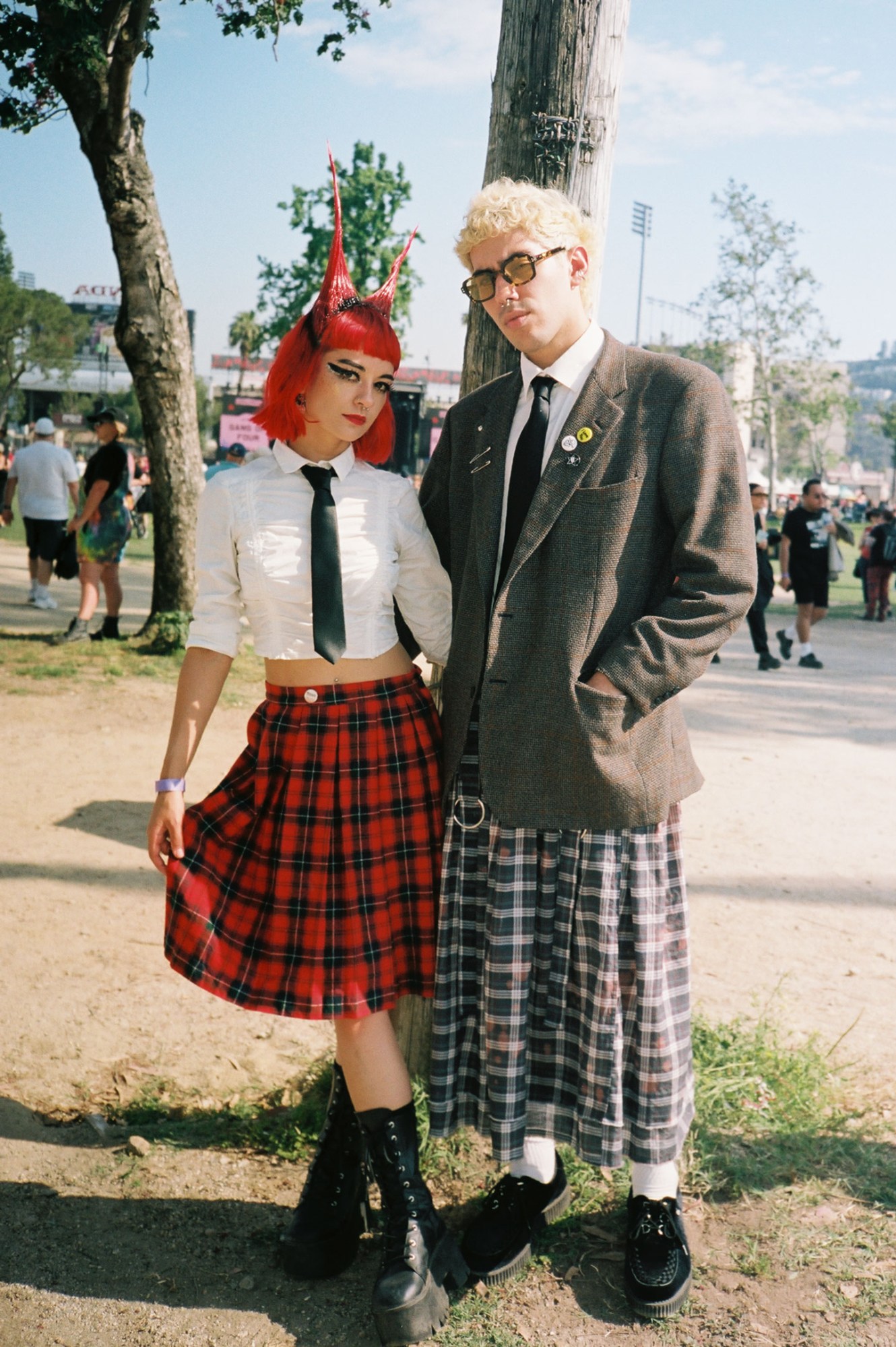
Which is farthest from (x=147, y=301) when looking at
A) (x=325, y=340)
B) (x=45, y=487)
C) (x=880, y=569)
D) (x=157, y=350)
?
(x=880, y=569)

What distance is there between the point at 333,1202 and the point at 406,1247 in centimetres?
27

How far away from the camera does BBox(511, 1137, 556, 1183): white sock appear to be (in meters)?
2.54

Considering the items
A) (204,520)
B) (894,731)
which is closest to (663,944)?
(204,520)

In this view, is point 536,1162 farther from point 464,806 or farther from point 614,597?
point 614,597

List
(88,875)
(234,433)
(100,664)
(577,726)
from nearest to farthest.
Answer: (577,726), (88,875), (100,664), (234,433)

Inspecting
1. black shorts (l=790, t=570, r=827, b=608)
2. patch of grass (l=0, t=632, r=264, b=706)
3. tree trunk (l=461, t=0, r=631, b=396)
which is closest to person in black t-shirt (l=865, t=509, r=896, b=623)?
black shorts (l=790, t=570, r=827, b=608)

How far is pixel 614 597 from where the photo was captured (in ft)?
7.39

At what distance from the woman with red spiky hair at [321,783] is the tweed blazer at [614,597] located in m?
0.27

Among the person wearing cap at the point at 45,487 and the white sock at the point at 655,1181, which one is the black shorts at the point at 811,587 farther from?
the white sock at the point at 655,1181

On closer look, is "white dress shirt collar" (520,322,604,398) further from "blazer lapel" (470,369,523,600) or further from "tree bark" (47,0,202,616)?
"tree bark" (47,0,202,616)

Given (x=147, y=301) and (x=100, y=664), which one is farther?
(x=147, y=301)

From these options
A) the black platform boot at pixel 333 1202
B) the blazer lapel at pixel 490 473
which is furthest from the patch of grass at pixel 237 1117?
the blazer lapel at pixel 490 473

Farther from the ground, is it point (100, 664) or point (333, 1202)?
point (333, 1202)

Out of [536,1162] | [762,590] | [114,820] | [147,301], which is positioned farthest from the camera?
[762,590]
